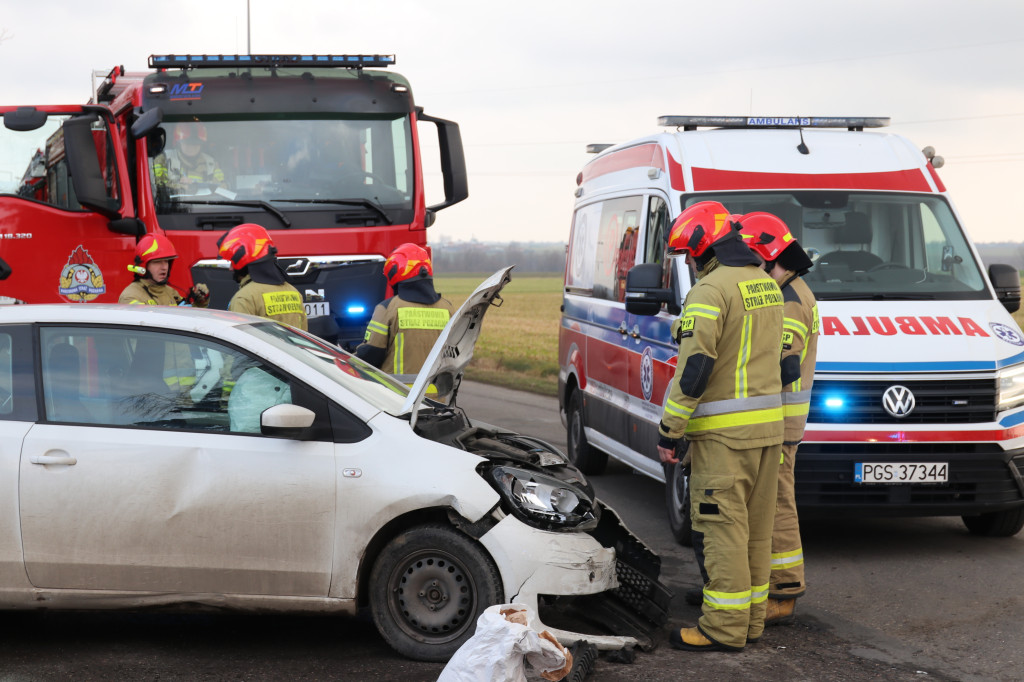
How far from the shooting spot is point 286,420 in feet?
15.7

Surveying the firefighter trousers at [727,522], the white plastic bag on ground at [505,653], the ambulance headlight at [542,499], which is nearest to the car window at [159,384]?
the ambulance headlight at [542,499]

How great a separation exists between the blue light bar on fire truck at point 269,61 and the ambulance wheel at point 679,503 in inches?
180

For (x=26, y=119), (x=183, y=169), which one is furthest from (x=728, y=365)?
(x=26, y=119)

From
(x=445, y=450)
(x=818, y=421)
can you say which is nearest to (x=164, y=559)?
(x=445, y=450)

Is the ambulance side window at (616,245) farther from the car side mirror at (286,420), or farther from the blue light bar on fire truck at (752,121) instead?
the car side mirror at (286,420)

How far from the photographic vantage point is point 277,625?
18.3ft

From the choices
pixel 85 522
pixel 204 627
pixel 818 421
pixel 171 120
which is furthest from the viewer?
pixel 171 120

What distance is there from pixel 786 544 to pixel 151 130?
6.03m

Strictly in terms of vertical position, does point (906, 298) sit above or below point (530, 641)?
above

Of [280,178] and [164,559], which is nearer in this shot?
[164,559]

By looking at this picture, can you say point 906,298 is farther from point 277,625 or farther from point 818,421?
point 277,625

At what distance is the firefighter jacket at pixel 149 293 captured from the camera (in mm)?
8469

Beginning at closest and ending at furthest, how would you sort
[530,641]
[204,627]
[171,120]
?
1. [530,641]
2. [204,627]
3. [171,120]

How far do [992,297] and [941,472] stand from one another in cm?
135
